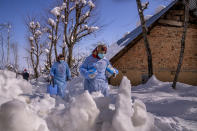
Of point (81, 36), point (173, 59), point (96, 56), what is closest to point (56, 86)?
point (96, 56)

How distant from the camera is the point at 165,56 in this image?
9.86 m

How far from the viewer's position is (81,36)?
1477 centimetres

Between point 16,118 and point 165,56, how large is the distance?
10.2 meters

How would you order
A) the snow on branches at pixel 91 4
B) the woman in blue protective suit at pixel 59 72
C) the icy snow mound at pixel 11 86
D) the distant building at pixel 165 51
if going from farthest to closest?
the snow on branches at pixel 91 4, the distant building at pixel 165 51, the woman in blue protective suit at pixel 59 72, the icy snow mound at pixel 11 86

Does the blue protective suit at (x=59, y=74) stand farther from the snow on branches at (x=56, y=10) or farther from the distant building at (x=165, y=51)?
the snow on branches at (x=56, y=10)

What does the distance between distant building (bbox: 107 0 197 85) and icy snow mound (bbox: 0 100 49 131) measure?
8974 mm

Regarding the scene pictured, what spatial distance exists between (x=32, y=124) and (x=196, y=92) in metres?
6.69

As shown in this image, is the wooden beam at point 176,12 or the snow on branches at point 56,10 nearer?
the wooden beam at point 176,12

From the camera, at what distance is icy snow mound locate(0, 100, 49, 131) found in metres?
0.67

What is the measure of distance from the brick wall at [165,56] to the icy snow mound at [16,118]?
9511 millimetres

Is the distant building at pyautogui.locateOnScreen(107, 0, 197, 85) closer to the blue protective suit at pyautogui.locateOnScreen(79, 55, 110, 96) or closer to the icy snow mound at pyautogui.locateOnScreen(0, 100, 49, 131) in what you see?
the blue protective suit at pyautogui.locateOnScreen(79, 55, 110, 96)

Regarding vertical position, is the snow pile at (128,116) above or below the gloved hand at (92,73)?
below

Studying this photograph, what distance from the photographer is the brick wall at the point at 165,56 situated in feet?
31.7

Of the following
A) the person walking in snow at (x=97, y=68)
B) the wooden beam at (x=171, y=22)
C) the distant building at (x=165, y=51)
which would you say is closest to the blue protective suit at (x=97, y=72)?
the person walking in snow at (x=97, y=68)
